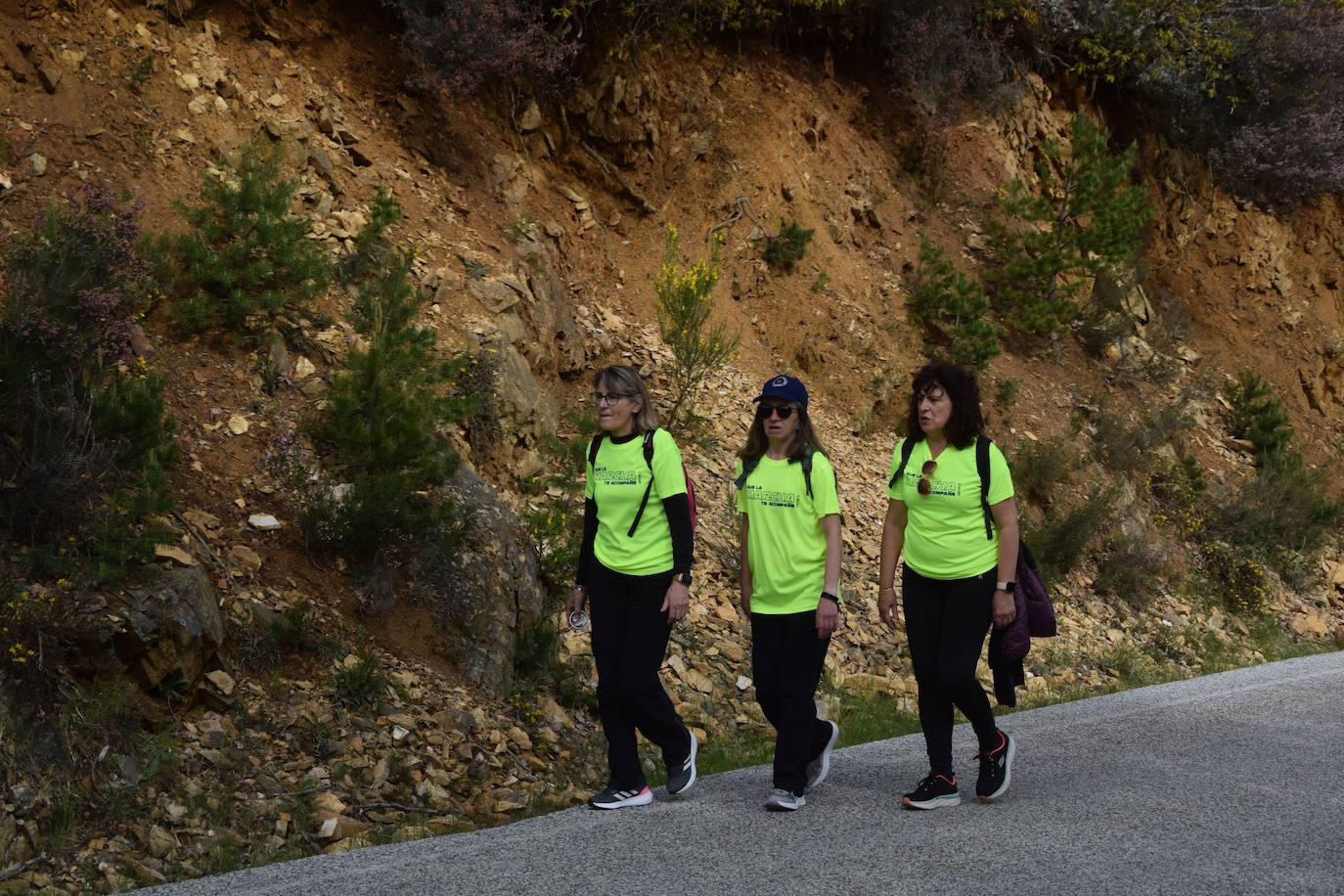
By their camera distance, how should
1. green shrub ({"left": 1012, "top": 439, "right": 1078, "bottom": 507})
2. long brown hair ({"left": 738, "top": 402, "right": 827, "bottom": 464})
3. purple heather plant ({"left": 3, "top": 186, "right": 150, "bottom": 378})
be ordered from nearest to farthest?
long brown hair ({"left": 738, "top": 402, "right": 827, "bottom": 464}), purple heather plant ({"left": 3, "top": 186, "right": 150, "bottom": 378}), green shrub ({"left": 1012, "top": 439, "right": 1078, "bottom": 507})

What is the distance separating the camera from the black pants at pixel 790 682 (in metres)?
5.23

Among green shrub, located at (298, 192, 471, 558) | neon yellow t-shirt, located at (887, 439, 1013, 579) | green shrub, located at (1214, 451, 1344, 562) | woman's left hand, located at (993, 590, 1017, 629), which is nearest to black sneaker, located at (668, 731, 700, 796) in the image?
neon yellow t-shirt, located at (887, 439, 1013, 579)

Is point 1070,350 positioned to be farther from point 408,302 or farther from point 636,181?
point 408,302

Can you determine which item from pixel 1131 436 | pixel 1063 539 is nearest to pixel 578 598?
pixel 1063 539

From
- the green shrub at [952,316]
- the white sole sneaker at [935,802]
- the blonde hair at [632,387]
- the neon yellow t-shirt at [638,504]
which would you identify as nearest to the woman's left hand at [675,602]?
the neon yellow t-shirt at [638,504]

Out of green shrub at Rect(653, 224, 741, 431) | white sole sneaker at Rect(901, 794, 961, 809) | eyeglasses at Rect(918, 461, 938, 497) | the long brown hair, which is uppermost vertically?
green shrub at Rect(653, 224, 741, 431)

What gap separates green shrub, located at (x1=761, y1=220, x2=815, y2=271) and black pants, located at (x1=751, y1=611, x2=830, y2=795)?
9854 mm

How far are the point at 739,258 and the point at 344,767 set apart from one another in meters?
9.80

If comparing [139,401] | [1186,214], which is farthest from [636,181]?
[1186,214]

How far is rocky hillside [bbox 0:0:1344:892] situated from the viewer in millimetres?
5680

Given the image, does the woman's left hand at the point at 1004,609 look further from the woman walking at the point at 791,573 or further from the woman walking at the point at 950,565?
the woman walking at the point at 791,573

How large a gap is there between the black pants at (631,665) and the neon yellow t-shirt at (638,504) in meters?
0.08

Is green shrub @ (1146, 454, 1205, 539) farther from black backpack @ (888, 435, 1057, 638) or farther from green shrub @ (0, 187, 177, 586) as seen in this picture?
green shrub @ (0, 187, 177, 586)

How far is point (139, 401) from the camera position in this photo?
21.4 ft
